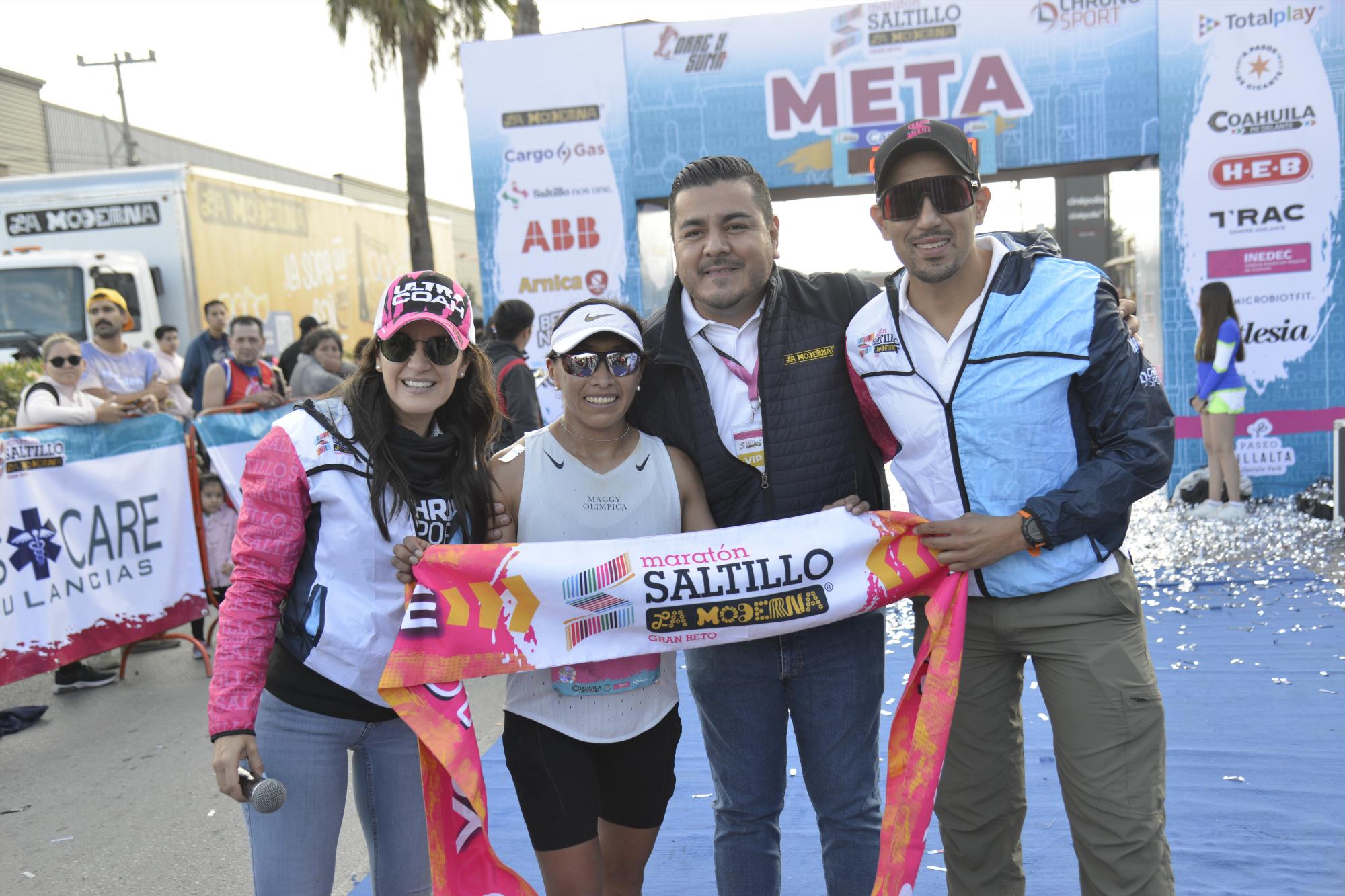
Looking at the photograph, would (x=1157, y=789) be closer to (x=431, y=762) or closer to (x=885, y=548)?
(x=885, y=548)

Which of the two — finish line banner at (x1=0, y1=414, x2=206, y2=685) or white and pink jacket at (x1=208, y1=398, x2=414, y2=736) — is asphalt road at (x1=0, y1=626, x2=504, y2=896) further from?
white and pink jacket at (x1=208, y1=398, x2=414, y2=736)

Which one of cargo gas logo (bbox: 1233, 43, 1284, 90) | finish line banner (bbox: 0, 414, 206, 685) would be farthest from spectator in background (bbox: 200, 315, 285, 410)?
cargo gas logo (bbox: 1233, 43, 1284, 90)

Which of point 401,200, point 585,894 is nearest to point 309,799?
point 585,894

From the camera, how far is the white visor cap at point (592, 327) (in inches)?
95.8

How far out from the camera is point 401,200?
127 ft

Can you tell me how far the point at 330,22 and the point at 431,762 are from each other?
1842 centimetres

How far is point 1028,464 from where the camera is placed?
244cm

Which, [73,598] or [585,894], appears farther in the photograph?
[73,598]

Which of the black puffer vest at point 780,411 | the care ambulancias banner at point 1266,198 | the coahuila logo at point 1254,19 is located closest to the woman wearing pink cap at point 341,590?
the black puffer vest at point 780,411

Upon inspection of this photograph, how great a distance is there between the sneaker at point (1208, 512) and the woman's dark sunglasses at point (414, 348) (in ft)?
26.7

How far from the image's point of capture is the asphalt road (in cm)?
363

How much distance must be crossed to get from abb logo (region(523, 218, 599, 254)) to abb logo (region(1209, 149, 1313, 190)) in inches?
224

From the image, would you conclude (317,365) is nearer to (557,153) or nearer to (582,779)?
(557,153)

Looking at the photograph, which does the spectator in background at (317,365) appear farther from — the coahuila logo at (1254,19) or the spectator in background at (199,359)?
the coahuila logo at (1254,19)
